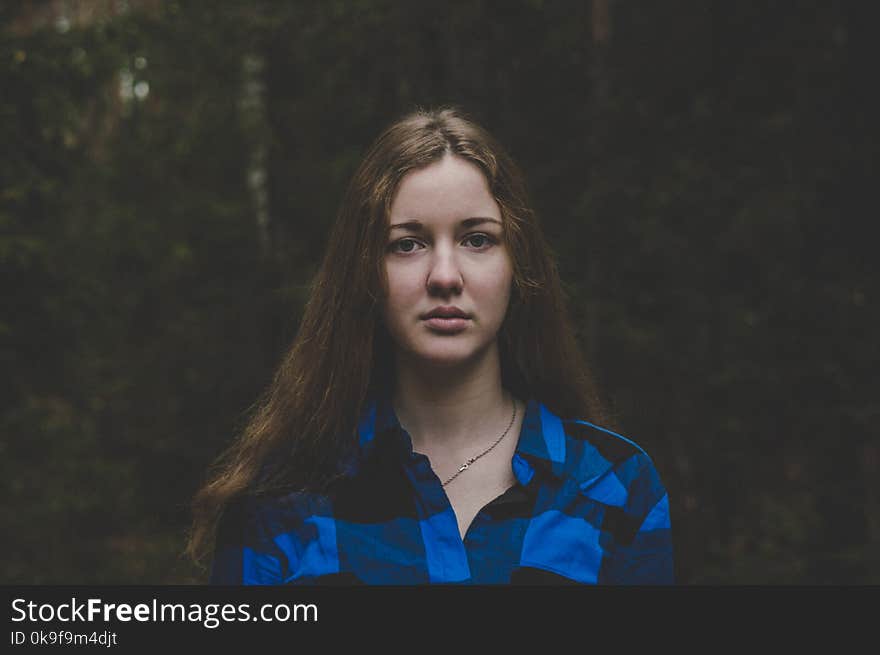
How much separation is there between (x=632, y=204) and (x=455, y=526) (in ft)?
12.5

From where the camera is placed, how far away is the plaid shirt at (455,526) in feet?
5.08

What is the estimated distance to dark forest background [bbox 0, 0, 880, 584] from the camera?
461 cm

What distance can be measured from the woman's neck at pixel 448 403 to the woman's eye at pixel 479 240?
232 millimetres

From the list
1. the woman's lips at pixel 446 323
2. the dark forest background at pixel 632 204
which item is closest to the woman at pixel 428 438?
the woman's lips at pixel 446 323

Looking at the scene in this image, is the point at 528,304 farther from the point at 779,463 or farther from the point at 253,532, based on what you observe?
the point at 779,463

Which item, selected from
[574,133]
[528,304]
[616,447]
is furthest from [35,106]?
[616,447]

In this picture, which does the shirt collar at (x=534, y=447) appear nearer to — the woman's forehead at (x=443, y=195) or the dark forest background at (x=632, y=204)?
the woman's forehead at (x=443, y=195)

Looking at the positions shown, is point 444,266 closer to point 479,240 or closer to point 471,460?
point 479,240

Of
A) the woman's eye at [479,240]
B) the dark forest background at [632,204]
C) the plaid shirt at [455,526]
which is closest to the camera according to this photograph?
the plaid shirt at [455,526]

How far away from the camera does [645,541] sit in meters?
1.65

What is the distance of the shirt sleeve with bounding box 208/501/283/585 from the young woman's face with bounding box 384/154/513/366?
459 millimetres

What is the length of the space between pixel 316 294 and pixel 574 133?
3837mm

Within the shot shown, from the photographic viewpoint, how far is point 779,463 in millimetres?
5094

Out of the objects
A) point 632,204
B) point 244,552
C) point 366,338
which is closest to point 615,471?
point 366,338
